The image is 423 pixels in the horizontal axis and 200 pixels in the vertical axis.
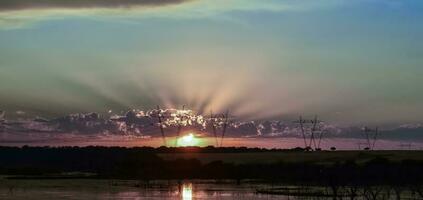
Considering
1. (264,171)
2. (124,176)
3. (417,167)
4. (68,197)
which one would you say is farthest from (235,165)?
(68,197)

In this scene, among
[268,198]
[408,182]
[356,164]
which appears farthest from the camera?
[356,164]

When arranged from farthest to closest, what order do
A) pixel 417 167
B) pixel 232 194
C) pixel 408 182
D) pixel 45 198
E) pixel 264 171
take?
pixel 264 171, pixel 417 167, pixel 408 182, pixel 232 194, pixel 45 198

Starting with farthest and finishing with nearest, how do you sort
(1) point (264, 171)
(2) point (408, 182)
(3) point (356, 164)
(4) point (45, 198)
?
(1) point (264, 171)
(3) point (356, 164)
(2) point (408, 182)
(4) point (45, 198)

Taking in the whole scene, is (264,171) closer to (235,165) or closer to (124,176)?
(235,165)

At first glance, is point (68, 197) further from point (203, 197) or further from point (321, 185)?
point (321, 185)

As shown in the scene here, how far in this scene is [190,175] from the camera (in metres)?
169

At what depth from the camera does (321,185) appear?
12500 cm

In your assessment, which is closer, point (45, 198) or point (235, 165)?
point (45, 198)

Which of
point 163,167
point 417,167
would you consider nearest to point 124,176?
point 163,167

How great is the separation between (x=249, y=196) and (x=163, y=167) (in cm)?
8118

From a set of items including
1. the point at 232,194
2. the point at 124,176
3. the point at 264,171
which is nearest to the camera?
the point at 232,194

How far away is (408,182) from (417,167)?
551 inches

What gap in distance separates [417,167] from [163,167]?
6267cm

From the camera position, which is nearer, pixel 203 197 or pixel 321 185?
pixel 203 197
